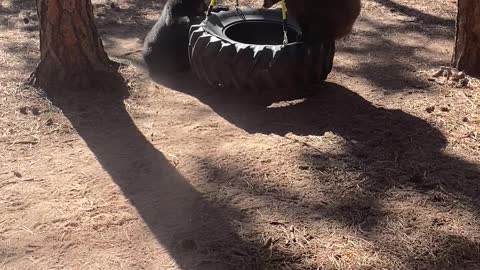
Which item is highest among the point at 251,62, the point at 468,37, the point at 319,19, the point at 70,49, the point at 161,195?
the point at 319,19

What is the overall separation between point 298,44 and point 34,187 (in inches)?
91.2

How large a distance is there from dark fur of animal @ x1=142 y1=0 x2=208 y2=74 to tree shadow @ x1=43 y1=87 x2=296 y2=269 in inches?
34.8

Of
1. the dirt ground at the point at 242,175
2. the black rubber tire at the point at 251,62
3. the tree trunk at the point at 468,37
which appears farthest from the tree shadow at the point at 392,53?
the black rubber tire at the point at 251,62

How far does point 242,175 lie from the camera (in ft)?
14.2

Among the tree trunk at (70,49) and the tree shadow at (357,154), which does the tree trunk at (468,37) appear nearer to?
the tree shadow at (357,154)

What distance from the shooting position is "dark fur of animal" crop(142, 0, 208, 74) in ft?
20.6

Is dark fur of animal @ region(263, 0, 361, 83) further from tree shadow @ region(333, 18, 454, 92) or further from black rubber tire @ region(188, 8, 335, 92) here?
tree shadow @ region(333, 18, 454, 92)

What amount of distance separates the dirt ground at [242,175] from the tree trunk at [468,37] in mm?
311

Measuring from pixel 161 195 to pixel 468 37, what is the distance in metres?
3.43

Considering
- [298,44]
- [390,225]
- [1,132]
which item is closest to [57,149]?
[1,132]

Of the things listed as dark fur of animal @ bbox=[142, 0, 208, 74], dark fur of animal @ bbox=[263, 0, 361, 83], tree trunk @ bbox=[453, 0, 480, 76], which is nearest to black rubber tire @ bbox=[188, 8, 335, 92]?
dark fur of animal @ bbox=[263, 0, 361, 83]

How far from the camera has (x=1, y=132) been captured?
5.00 metres

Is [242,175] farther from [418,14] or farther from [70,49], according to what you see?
[418,14]

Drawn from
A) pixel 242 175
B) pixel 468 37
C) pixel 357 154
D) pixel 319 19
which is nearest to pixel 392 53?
pixel 468 37
